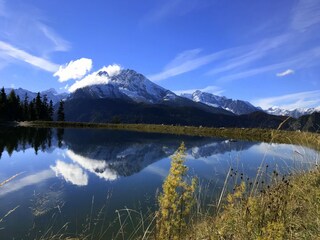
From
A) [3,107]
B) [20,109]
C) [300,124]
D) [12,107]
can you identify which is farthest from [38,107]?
[300,124]

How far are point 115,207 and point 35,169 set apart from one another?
9419 mm

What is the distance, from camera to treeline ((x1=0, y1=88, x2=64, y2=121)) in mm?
94312

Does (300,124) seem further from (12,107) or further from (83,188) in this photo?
(12,107)

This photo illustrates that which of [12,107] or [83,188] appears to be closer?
[83,188]

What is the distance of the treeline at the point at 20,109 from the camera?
3713 inches

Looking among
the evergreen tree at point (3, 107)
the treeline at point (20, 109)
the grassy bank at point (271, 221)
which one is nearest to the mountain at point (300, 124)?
the grassy bank at point (271, 221)

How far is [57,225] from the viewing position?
387 inches

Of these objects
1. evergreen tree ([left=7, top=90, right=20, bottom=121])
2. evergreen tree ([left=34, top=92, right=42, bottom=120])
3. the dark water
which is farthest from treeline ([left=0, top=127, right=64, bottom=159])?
evergreen tree ([left=34, top=92, right=42, bottom=120])

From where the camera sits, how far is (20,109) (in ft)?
327

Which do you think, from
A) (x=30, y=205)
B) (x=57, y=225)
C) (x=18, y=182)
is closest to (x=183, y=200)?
(x=57, y=225)

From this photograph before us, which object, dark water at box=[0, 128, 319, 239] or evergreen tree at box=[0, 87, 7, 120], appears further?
evergreen tree at box=[0, 87, 7, 120]

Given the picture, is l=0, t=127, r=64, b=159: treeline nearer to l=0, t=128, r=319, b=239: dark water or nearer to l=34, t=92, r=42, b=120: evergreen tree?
l=0, t=128, r=319, b=239: dark water

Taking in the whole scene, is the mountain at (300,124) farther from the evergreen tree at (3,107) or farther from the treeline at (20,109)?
the evergreen tree at (3,107)

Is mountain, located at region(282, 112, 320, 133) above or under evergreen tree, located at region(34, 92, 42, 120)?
under
